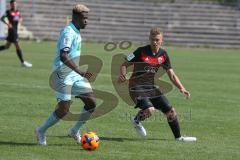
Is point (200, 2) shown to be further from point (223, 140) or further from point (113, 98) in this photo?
point (223, 140)

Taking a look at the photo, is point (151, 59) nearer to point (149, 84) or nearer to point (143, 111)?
point (149, 84)

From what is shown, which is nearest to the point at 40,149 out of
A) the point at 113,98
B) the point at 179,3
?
the point at 113,98

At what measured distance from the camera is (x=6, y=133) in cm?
1070

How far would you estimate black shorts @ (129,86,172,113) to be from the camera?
34.7ft

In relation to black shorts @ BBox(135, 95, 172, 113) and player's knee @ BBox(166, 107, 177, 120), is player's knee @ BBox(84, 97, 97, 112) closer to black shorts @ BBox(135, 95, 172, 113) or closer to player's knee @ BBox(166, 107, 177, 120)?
black shorts @ BBox(135, 95, 172, 113)

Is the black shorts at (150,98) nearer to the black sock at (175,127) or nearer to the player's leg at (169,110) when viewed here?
the player's leg at (169,110)

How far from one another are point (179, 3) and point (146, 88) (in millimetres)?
30565

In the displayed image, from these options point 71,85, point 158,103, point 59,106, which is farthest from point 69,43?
point 158,103

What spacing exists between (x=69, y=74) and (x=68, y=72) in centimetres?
4

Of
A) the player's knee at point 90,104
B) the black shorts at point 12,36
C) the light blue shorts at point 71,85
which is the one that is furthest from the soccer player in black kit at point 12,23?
the light blue shorts at point 71,85

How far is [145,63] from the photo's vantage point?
10.6 meters

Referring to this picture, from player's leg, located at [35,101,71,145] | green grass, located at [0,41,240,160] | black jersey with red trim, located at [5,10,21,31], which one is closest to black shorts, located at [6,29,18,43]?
black jersey with red trim, located at [5,10,21,31]

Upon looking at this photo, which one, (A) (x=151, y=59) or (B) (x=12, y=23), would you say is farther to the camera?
(B) (x=12, y=23)

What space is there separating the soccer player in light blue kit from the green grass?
0.49 metres
